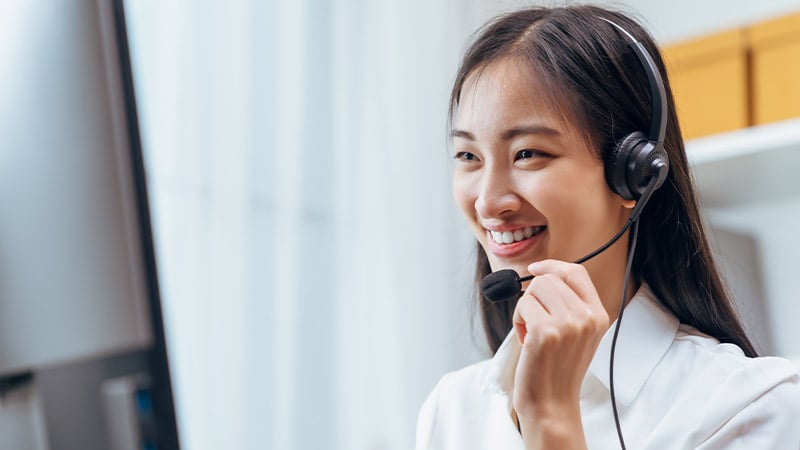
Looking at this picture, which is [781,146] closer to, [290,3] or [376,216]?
[376,216]

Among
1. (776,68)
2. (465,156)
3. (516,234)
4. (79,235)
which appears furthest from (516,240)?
(776,68)

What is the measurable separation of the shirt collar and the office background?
2.06 feet

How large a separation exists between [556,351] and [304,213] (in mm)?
1212

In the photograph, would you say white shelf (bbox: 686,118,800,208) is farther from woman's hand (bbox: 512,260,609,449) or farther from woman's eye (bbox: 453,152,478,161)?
woman's hand (bbox: 512,260,609,449)

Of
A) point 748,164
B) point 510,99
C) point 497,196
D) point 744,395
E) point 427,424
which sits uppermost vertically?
Result: point 510,99

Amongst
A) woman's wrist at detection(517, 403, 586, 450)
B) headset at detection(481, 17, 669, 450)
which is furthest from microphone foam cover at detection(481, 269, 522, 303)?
woman's wrist at detection(517, 403, 586, 450)

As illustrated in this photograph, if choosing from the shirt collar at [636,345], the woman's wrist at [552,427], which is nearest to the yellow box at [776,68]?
the shirt collar at [636,345]

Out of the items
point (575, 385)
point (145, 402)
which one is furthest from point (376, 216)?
point (145, 402)

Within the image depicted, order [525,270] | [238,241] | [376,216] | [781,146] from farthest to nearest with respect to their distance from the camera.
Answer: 1. [376,216]
2. [238,241]
3. [781,146]
4. [525,270]

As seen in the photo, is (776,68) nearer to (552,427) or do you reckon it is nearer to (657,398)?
(657,398)

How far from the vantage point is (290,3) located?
6.15 ft

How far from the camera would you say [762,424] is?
0.80m

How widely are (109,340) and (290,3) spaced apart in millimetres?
1555

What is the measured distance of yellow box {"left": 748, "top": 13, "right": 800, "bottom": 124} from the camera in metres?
1.59
